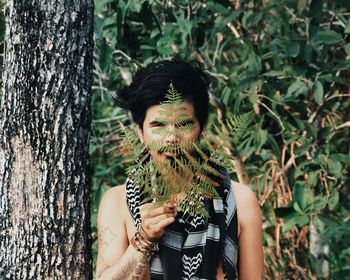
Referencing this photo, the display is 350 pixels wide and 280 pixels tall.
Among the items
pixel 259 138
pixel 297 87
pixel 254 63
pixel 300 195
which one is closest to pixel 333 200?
pixel 300 195

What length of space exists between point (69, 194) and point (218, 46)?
2248 mm

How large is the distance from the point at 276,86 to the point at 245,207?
144 cm

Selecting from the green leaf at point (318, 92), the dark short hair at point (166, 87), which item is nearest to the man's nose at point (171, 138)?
the dark short hair at point (166, 87)

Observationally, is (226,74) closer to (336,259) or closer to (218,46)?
(218,46)

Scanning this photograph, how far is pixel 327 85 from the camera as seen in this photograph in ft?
13.1

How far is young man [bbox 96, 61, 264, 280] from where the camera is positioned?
223 centimetres

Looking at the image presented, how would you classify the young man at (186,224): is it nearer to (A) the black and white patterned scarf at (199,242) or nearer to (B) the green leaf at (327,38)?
(A) the black and white patterned scarf at (199,242)

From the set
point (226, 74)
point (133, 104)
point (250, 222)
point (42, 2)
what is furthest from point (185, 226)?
point (226, 74)

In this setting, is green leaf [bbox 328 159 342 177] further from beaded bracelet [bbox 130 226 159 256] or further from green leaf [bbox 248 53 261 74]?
beaded bracelet [bbox 130 226 159 256]

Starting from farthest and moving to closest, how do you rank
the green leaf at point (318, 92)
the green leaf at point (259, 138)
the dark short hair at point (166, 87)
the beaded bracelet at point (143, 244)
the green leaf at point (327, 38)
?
1. the green leaf at point (259, 138)
2. the green leaf at point (318, 92)
3. the green leaf at point (327, 38)
4. the dark short hair at point (166, 87)
5. the beaded bracelet at point (143, 244)

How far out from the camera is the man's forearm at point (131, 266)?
2041 mm

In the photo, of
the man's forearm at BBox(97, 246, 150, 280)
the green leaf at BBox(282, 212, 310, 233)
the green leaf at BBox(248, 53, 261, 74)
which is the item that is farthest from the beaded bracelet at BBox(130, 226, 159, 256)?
the green leaf at BBox(248, 53, 261, 74)

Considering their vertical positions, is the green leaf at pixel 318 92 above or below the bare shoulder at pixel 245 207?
above

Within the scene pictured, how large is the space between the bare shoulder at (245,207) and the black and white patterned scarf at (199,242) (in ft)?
0.11
